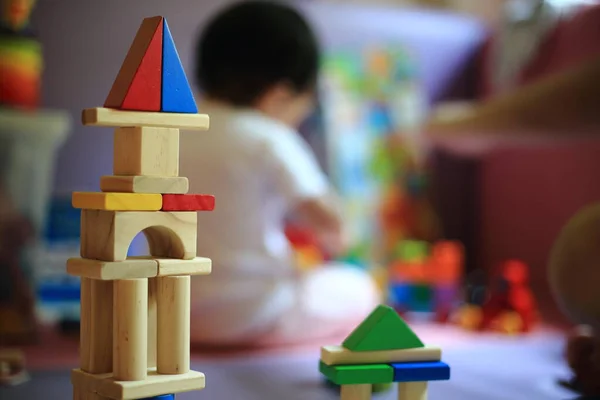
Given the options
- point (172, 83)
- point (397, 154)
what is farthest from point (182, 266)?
point (397, 154)

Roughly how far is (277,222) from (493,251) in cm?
78

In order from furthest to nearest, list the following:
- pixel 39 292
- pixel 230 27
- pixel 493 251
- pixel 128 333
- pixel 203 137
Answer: pixel 493 251, pixel 39 292, pixel 230 27, pixel 203 137, pixel 128 333

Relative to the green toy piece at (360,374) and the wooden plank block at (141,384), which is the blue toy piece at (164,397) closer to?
the wooden plank block at (141,384)

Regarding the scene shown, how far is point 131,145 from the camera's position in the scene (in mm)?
627

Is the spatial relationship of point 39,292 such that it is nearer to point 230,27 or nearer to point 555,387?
point 230,27

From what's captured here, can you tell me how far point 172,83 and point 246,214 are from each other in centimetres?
58

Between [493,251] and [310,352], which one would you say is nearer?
[310,352]

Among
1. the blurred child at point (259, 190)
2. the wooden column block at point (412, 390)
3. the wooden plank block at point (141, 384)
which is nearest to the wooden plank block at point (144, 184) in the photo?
the wooden plank block at point (141, 384)

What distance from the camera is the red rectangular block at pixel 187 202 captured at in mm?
633

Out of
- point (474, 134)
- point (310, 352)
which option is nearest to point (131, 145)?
point (310, 352)

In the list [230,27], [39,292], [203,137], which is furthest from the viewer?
[39,292]

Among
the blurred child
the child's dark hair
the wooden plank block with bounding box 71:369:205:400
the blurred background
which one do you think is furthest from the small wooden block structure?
the child's dark hair

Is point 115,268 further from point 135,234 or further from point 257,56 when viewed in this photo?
point 257,56

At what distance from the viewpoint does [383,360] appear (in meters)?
0.65
